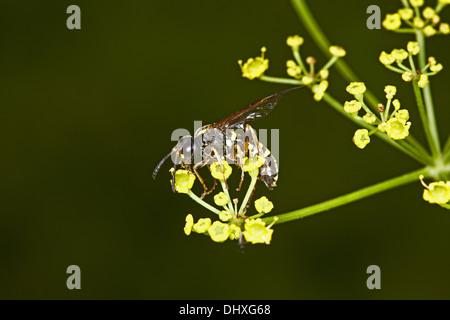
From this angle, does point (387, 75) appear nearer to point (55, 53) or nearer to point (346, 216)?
point (346, 216)

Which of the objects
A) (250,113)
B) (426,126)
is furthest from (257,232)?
(426,126)

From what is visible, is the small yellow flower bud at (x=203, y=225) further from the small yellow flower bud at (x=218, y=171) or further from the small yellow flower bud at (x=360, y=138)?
the small yellow flower bud at (x=360, y=138)

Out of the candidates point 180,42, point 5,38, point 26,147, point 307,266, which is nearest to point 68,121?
point 26,147

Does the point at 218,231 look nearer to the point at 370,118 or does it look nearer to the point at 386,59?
the point at 370,118

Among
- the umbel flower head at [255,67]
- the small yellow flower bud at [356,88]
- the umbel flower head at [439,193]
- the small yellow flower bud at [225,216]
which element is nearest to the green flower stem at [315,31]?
the small yellow flower bud at [356,88]

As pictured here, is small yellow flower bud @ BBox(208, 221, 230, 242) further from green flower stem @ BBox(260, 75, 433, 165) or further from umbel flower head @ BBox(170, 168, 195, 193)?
green flower stem @ BBox(260, 75, 433, 165)

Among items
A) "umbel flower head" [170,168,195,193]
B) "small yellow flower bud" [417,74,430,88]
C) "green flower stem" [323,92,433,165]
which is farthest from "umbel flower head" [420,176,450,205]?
"umbel flower head" [170,168,195,193]
